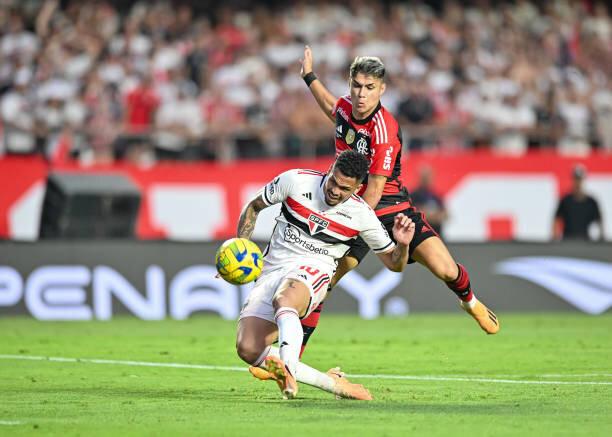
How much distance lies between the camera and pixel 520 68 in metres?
25.1

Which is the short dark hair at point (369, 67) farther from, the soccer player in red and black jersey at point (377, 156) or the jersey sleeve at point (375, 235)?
the jersey sleeve at point (375, 235)

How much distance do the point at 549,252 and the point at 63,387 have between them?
10.4 meters

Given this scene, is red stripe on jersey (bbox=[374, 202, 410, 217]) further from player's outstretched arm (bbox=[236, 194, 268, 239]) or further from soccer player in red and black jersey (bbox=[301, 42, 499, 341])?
player's outstretched arm (bbox=[236, 194, 268, 239])

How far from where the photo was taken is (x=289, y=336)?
9.49 metres

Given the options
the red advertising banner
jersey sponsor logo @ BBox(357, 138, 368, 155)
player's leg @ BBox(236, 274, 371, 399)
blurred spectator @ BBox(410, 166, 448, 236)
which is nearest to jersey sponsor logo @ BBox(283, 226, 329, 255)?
player's leg @ BBox(236, 274, 371, 399)

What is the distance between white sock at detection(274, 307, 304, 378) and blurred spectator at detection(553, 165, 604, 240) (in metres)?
11.7

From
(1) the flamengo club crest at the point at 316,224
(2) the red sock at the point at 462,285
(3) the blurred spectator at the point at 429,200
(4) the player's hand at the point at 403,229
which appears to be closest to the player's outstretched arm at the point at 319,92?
(1) the flamengo club crest at the point at 316,224

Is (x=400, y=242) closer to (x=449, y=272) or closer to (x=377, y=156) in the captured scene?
(x=377, y=156)

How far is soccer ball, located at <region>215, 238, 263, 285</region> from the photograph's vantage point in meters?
10.0

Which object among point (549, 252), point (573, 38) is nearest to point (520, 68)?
point (573, 38)

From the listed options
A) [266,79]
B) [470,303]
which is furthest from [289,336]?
[266,79]

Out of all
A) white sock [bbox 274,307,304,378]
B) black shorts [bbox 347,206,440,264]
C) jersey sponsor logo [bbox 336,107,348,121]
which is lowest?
white sock [bbox 274,307,304,378]

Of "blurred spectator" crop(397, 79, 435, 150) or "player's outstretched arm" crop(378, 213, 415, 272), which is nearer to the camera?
"player's outstretched arm" crop(378, 213, 415, 272)

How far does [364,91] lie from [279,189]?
4.16ft
